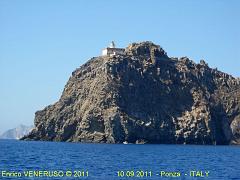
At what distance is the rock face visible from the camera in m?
152

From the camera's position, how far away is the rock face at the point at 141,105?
500 feet

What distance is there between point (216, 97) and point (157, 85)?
2758 centimetres

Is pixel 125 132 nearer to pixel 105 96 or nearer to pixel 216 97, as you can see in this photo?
pixel 105 96

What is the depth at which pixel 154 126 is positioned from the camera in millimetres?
158625

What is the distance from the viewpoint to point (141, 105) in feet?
536

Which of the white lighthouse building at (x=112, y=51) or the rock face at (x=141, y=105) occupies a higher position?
the white lighthouse building at (x=112, y=51)

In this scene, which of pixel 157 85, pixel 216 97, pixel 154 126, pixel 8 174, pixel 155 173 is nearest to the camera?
pixel 8 174

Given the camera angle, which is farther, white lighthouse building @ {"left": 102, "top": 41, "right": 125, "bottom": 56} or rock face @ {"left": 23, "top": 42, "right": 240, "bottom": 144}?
white lighthouse building @ {"left": 102, "top": 41, "right": 125, "bottom": 56}

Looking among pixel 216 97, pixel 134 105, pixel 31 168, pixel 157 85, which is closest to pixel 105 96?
pixel 134 105

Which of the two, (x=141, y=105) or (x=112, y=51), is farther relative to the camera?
(x=112, y=51)

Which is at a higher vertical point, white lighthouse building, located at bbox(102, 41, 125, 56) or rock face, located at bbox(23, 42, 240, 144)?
white lighthouse building, located at bbox(102, 41, 125, 56)

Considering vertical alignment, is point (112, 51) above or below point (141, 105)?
above

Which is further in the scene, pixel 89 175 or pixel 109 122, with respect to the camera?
pixel 109 122

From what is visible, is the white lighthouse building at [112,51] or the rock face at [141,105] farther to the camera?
the white lighthouse building at [112,51]
